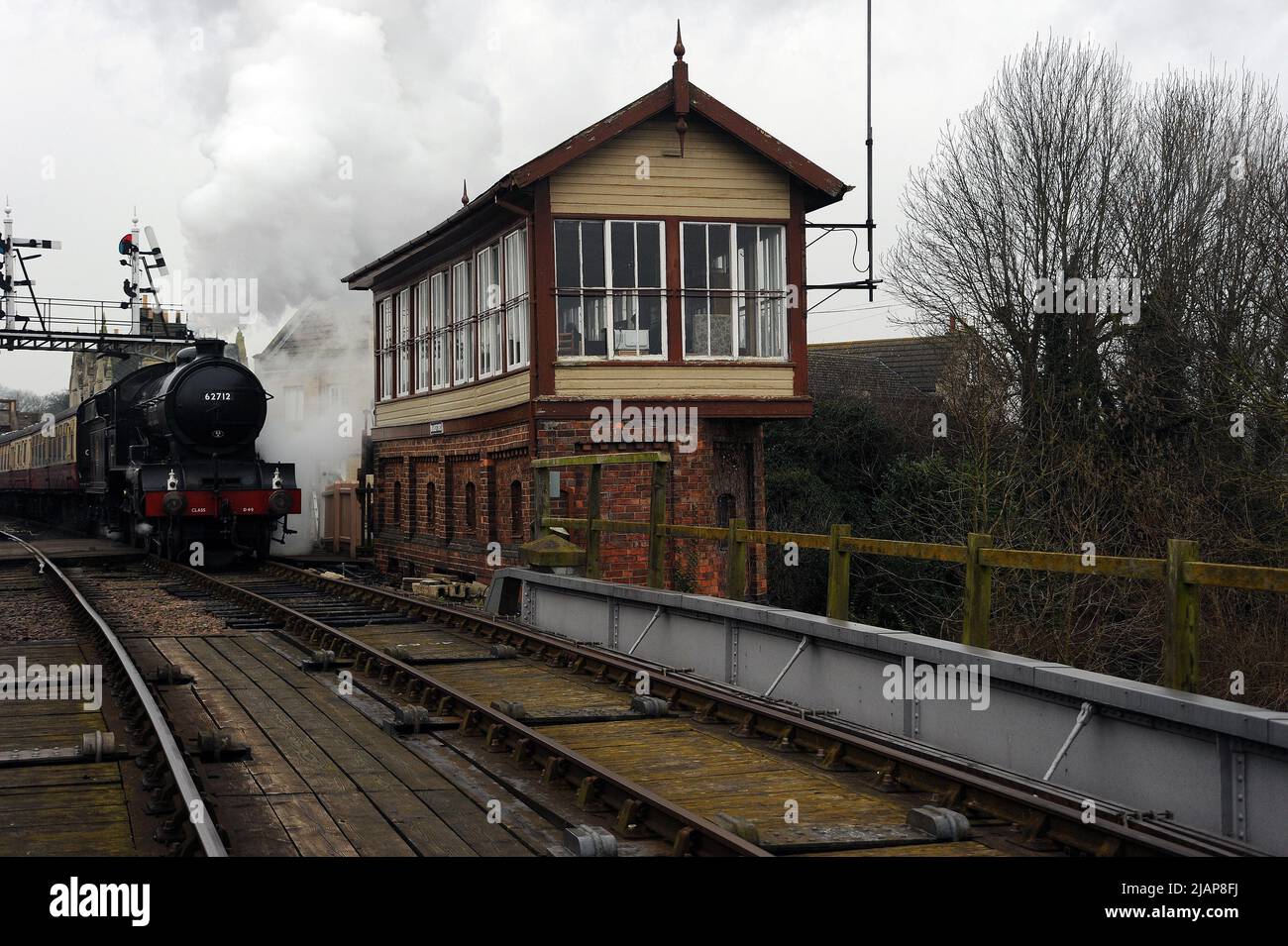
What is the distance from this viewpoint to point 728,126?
55.0 ft

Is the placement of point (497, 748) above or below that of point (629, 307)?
below

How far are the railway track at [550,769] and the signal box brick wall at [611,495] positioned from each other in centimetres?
446

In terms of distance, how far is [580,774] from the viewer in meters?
7.11

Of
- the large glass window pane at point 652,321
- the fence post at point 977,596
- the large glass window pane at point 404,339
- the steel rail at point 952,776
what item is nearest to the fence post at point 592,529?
the steel rail at point 952,776

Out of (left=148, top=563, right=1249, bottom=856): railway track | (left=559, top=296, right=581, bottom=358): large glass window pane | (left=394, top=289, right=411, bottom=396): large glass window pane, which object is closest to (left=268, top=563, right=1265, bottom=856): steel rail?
(left=148, top=563, right=1249, bottom=856): railway track

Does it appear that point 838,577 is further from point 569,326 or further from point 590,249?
point 590,249

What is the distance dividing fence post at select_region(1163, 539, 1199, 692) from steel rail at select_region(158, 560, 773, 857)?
211 centimetres

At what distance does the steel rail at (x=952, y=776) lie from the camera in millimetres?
5523

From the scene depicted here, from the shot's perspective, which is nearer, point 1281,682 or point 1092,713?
point 1092,713

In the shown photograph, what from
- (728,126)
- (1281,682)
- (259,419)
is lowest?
(1281,682)

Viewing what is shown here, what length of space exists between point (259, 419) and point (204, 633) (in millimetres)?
9818

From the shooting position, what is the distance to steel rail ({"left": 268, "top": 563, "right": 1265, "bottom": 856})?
5.52 metres
